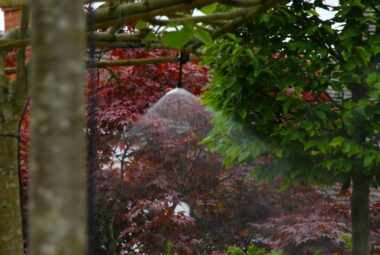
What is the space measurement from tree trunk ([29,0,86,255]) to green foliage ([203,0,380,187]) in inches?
112

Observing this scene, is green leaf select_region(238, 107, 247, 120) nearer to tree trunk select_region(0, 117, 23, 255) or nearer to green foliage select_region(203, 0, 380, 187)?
green foliage select_region(203, 0, 380, 187)

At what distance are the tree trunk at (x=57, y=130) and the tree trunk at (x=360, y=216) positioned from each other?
368cm

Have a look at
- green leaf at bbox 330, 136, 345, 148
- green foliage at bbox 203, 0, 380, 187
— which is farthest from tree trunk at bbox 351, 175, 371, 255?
green leaf at bbox 330, 136, 345, 148

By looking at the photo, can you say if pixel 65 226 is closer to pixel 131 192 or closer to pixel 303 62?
pixel 303 62

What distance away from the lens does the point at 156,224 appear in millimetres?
5480

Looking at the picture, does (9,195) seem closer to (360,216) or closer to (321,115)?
(321,115)

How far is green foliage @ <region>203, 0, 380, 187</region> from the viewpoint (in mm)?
3783

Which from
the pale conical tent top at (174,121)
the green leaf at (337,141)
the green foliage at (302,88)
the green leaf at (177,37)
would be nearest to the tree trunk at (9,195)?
the green leaf at (177,37)

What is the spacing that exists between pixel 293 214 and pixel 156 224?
3.50 ft

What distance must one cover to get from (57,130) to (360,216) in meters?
3.85

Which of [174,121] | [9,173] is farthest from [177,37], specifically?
[174,121]

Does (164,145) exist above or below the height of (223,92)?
below

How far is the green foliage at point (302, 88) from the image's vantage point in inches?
149

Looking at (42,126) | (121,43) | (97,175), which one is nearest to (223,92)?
(121,43)
